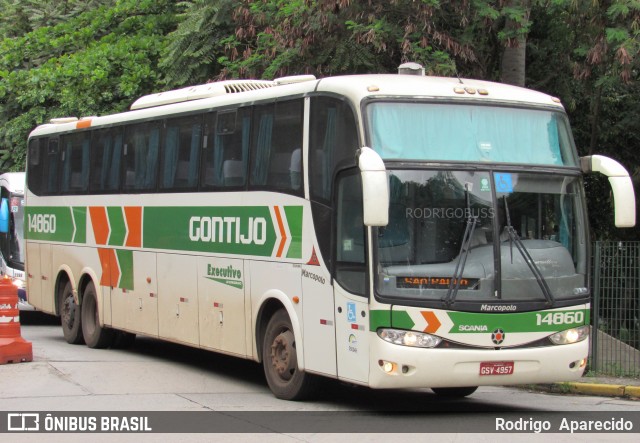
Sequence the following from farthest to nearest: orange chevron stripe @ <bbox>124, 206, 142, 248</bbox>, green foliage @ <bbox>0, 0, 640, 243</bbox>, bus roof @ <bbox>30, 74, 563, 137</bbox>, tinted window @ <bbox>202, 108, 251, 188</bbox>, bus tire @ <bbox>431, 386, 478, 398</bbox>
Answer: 1. green foliage @ <bbox>0, 0, 640, 243</bbox>
2. orange chevron stripe @ <bbox>124, 206, 142, 248</bbox>
3. tinted window @ <bbox>202, 108, 251, 188</bbox>
4. bus tire @ <bbox>431, 386, 478, 398</bbox>
5. bus roof @ <bbox>30, 74, 563, 137</bbox>

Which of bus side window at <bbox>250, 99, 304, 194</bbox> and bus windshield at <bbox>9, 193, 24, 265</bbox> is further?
bus windshield at <bbox>9, 193, 24, 265</bbox>

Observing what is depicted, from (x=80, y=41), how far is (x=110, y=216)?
514 inches

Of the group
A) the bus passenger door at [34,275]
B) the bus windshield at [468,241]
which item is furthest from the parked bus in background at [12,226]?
the bus windshield at [468,241]

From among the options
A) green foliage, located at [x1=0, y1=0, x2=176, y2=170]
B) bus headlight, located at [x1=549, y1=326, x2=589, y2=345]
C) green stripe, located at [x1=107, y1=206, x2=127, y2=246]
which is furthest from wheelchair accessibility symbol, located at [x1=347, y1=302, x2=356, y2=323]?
green foliage, located at [x1=0, y1=0, x2=176, y2=170]

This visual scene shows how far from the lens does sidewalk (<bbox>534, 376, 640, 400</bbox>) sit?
14.2m

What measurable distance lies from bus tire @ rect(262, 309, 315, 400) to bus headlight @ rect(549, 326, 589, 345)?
274cm

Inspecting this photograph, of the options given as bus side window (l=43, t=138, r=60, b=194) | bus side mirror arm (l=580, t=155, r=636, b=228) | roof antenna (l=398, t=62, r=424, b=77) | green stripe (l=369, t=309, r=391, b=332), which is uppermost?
roof antenna (l=398, t=62, r=424, b=77)

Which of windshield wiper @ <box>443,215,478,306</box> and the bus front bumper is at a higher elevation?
windshield wiper @ <box>443,215,478,306</box>

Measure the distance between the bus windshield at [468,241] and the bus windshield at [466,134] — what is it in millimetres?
236

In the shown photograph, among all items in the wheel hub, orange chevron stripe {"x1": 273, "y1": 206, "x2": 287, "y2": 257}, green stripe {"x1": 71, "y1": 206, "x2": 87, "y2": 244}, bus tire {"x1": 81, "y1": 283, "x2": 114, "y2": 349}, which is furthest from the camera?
green stripe {"x1": 71, "y1": 206, "x2": 87, "y2": 244}

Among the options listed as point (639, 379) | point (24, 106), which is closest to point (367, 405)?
point (639, 379)

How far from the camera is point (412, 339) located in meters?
10.4

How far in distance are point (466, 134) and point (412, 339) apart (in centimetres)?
226

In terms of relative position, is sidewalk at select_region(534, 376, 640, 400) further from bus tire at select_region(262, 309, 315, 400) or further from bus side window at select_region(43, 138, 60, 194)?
bus side window at select_region(43, 138, 60, 194)
